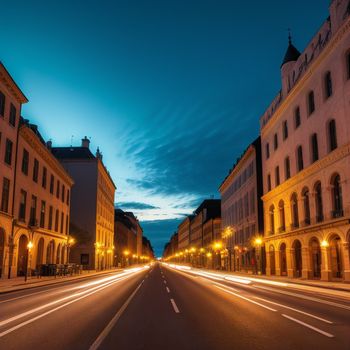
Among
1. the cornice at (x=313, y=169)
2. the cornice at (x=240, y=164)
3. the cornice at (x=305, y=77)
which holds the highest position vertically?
the cornice at (x=305, y=77)

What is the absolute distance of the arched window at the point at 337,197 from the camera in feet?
107

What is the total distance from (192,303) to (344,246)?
61.1 ft

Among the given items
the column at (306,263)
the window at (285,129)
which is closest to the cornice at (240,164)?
the window at (285,129)

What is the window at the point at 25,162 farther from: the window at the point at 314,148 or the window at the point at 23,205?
the window at the point at 314,148

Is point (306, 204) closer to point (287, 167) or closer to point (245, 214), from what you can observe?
point (287, 167)

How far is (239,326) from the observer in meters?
10.2

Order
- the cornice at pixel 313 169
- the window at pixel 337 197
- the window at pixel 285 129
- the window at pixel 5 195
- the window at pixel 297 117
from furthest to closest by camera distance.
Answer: the window at pixel 285 129 → the window at pixel 297 117 → the window at pixel 5 195 → the window at pixel 337 197 → the cornice at pixel 313 169

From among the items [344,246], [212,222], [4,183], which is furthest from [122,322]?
[212,222]

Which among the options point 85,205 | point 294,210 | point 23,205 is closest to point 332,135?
point 294,210

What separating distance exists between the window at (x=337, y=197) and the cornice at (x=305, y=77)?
10372 millimetres

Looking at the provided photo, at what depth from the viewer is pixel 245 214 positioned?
65062mm

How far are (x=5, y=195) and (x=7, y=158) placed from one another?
3.25m

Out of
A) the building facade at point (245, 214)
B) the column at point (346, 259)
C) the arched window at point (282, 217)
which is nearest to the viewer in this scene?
the column at point (346, 259)

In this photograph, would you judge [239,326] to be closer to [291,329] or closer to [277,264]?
[291,329]
